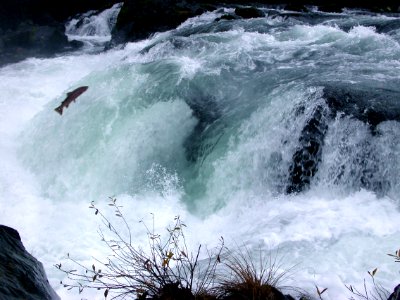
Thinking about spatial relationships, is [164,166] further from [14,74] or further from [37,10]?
[37,10]

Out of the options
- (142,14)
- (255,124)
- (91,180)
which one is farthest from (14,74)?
(255,124)

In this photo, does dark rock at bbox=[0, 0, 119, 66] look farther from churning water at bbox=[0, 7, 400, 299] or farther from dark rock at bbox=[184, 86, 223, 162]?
dark rock at bbox=[184, 86, 223, 162]

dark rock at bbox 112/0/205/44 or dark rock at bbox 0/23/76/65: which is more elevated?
dark rock at bbox 112/0/205/44

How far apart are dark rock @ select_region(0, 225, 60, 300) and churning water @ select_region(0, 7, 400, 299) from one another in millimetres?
781

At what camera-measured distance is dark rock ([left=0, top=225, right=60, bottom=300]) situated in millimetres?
3051

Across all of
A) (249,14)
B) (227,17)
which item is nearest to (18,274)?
(227,17)

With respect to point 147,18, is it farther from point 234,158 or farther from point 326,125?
point 326,125

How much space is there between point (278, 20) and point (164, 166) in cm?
865

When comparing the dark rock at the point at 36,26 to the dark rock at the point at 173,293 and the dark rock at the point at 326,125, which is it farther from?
the dark rock at the point at 173,293

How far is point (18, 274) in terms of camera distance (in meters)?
3.33

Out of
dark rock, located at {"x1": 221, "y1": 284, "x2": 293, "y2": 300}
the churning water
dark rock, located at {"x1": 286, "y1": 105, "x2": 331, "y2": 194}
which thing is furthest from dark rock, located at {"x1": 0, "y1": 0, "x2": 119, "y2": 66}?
dark rock, located at {"x1": 221, "y1": 284, "x2": 293, "y2": 300}

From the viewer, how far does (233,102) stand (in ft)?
23.7

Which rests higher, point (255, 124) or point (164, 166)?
point (255, 124)

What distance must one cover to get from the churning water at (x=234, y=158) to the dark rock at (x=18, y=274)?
0.78 metres
